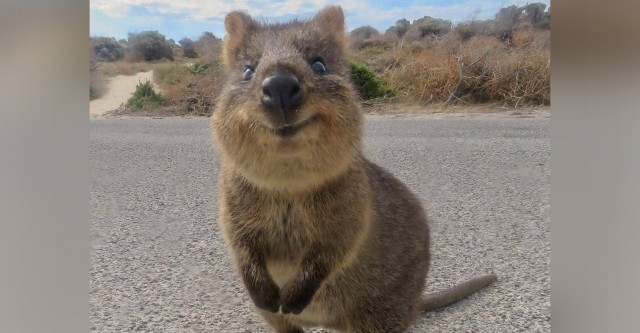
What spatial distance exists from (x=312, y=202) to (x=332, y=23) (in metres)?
0.34

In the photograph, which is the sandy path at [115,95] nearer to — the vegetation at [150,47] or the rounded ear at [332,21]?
the vegetation at [150,47]

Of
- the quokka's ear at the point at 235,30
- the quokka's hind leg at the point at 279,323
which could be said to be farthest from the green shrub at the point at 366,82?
the quokka's hind leg at the point at 279,323

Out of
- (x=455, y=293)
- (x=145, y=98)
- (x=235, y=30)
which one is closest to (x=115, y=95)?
(x=145, y=98)

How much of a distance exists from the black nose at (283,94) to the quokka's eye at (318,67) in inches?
4.1

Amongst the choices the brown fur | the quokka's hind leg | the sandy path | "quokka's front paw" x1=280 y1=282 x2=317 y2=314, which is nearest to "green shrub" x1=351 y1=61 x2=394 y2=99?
the brown fur

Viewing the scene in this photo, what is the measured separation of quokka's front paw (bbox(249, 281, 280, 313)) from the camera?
4.13ft

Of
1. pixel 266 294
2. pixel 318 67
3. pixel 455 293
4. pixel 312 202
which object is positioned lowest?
pixel 455 293

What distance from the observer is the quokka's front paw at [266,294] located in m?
1.26

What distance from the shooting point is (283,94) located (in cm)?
105

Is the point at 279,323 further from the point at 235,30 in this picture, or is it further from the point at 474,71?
the point at 474,71

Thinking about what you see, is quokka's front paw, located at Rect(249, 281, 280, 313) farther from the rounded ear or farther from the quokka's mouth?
the rounded ear

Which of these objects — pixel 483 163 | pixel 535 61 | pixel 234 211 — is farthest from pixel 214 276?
pixel 535 61
